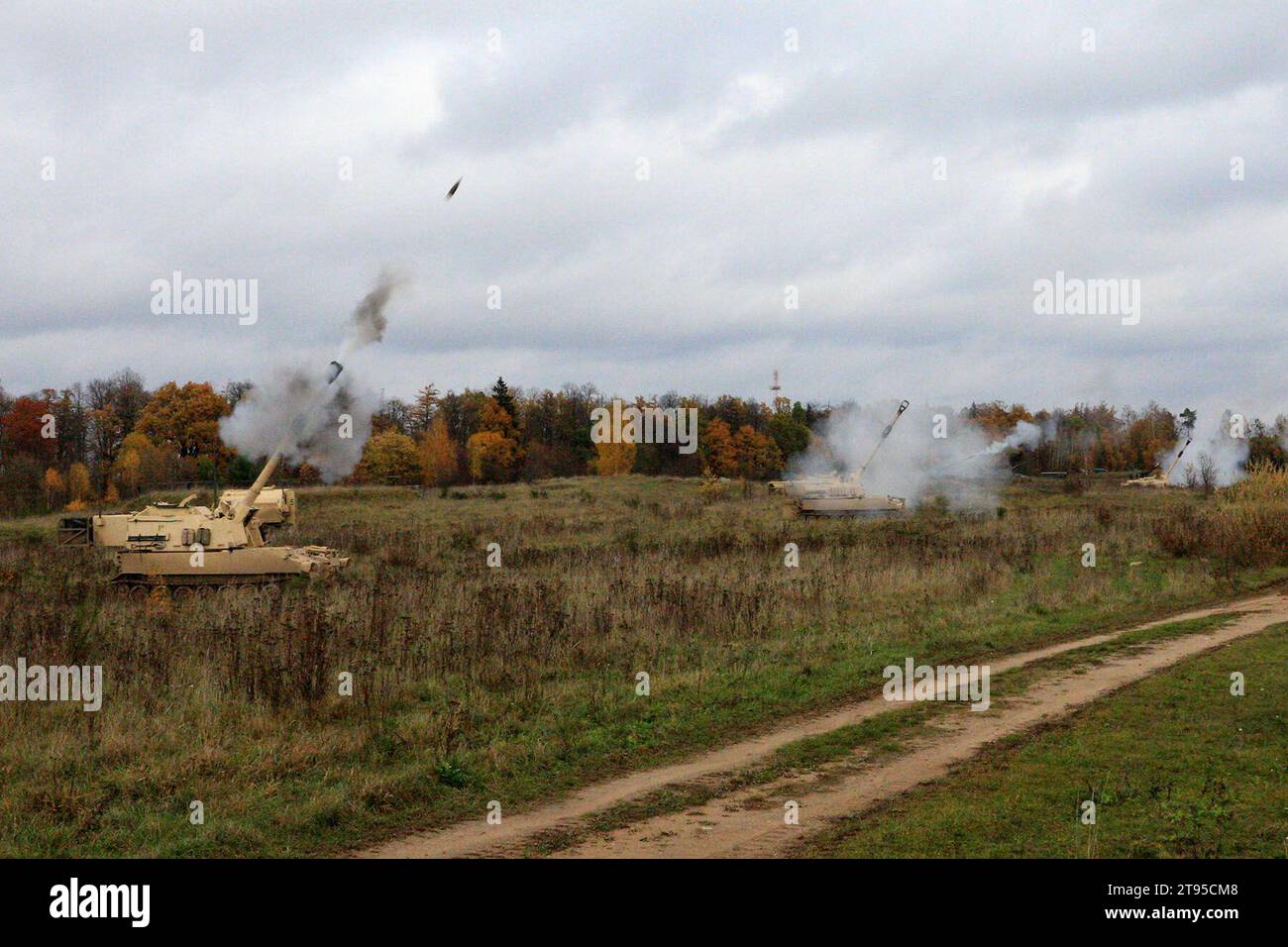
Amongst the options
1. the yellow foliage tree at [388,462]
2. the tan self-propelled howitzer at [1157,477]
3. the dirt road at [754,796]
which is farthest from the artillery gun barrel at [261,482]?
the tan self-propelled howitzer at [1157,477]

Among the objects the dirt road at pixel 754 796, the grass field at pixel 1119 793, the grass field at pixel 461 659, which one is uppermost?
the grass field at pixel 461 659

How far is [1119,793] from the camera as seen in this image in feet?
30.6

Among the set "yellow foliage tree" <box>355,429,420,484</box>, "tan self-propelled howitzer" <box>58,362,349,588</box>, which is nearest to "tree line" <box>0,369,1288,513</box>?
"yellow foliage tree" <box>355,429,420,484</box>

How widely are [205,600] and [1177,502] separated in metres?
42.0

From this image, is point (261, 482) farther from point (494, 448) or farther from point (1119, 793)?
point (494, 448)

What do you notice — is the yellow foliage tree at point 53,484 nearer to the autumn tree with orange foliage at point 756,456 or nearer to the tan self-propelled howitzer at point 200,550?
the tan self-propelled howitzer at point 200,550

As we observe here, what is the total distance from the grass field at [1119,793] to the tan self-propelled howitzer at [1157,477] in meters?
53.0

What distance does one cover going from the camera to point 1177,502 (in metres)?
48.8

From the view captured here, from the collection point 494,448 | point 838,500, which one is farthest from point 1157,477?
point 494,448

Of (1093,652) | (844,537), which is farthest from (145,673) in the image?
(844,537)

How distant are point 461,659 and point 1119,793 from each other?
844 centimetres

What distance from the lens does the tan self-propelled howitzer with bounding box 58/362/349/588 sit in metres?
23.2

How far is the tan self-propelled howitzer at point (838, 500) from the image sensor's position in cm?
4384

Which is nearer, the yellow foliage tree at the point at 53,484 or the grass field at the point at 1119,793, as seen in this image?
the grass field at the point at 1119,793
